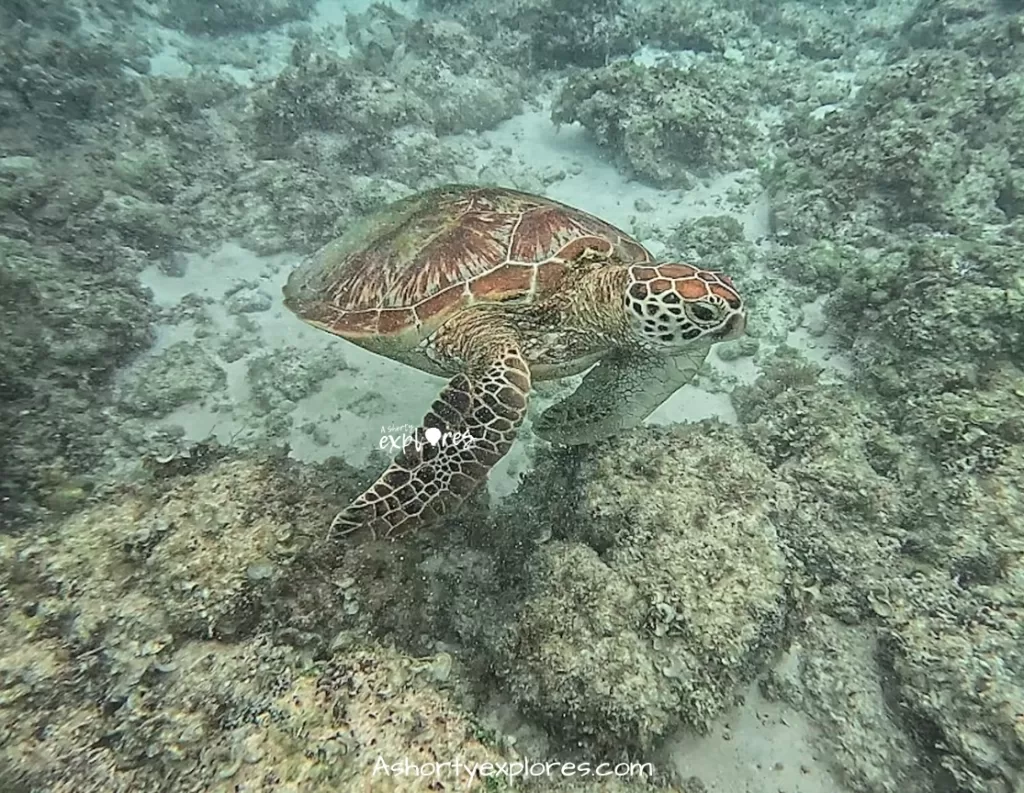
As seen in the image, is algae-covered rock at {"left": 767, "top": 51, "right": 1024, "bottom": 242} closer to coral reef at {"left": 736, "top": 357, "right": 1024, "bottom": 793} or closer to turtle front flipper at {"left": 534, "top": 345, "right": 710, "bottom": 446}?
coral reef at {"left": 736, "top": 357, "right": 1024, "bottom": 793}

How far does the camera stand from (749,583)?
2393 millimetres

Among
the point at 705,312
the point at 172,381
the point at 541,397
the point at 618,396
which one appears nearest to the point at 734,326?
the point at 705,312

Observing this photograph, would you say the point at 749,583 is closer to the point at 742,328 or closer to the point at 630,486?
the point at 630,486

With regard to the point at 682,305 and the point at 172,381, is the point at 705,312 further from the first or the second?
the point at 172,381

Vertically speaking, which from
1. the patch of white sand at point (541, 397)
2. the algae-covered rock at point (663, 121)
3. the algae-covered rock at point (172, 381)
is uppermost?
the algae-covered rock at point (663, 121)

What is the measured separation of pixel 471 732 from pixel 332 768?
0.44 m

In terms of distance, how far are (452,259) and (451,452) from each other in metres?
1.21

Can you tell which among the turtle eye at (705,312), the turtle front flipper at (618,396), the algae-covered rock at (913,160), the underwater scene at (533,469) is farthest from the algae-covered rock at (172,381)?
the algae-covered rock at (913,160)

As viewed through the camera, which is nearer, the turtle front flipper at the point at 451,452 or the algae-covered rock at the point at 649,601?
the algae-covered rock at the point at 649,601

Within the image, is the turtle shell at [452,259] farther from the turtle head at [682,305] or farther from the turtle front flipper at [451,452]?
the turtle head at [682,305]

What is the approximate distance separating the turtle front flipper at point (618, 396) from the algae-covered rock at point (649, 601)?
0.99 ft

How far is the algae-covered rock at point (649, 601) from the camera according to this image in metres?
2.17

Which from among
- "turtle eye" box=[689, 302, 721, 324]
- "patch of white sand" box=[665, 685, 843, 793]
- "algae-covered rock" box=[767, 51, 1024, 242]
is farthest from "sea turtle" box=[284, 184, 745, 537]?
"algae-covered rock" box=[767, 51, 1024, 242]

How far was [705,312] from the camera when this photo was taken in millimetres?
2709
